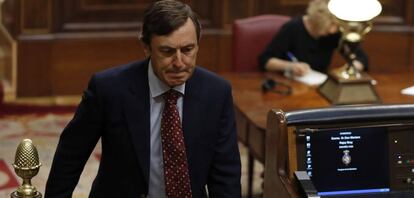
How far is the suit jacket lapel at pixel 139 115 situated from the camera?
9.20 feet

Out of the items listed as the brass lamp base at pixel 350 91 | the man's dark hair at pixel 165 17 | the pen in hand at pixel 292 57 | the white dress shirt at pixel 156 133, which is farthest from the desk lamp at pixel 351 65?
the man's dark hair at pixel 165 17

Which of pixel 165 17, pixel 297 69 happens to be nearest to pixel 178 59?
pixel 165 17

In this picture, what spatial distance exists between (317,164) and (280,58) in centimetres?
235

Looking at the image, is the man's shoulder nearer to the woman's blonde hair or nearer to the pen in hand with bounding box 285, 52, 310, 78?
the pen in hand with bounding box 285, 52, 310, 78

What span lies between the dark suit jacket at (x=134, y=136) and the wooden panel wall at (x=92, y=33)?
4215 mm

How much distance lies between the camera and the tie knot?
2.81 meters

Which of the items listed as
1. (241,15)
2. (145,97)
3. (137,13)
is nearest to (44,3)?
(137,13)

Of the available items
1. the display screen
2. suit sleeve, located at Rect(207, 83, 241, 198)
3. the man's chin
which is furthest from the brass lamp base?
the man's chin

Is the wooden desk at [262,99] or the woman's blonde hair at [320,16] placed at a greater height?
the woman's blonde hair at [320,16]

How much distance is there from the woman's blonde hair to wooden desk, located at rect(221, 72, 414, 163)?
44cm

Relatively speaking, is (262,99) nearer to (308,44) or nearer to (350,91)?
(350,91)

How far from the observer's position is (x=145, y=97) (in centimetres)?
283

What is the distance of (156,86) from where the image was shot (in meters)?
2.83

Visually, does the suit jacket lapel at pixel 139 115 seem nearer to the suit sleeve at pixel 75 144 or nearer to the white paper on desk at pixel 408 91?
the suit sleeve at pixel 75 144
